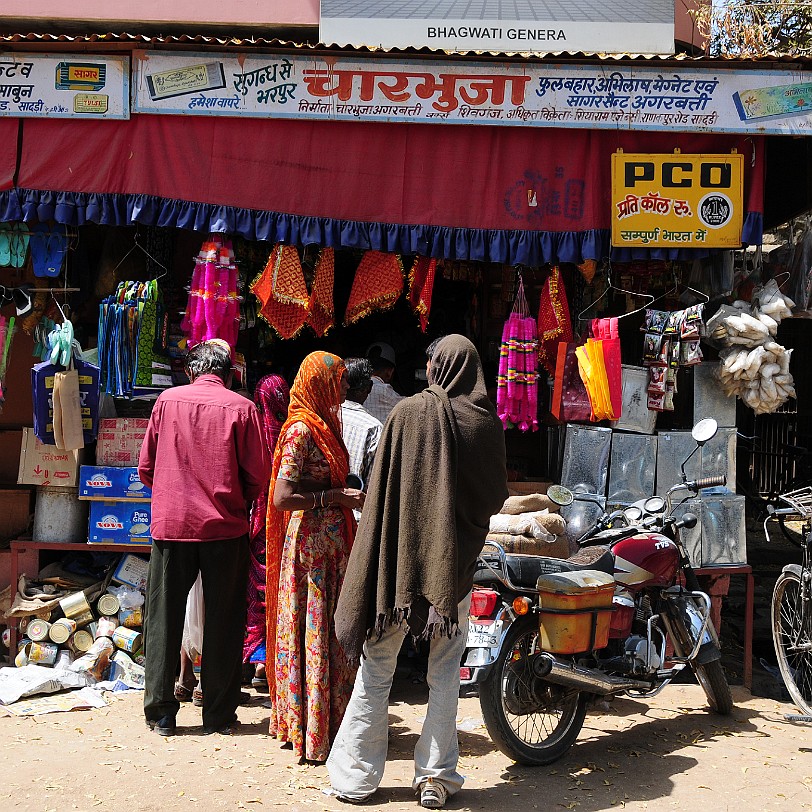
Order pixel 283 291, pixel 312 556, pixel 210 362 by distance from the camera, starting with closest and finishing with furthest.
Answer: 1. pixel 312 556
2. pixel 210 362
3. pixel 283 291

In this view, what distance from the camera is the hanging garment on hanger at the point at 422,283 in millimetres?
5996

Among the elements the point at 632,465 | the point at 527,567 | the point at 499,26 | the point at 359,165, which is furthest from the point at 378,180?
the point at 527,567

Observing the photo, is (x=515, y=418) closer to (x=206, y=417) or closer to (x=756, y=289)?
(x=756, y=289)

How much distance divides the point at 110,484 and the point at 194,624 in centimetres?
115

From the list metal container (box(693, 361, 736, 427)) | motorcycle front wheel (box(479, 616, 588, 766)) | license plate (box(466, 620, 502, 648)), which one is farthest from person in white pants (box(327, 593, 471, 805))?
metal container (box(693, 361, 736, 427))

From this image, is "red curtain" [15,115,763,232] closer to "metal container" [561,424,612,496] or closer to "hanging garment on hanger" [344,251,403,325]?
"hanging garment on hanger" [344,251,403,325]

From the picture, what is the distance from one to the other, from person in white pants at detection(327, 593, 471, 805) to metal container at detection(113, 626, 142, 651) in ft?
6.99

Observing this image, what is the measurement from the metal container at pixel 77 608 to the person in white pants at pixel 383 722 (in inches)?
94.1

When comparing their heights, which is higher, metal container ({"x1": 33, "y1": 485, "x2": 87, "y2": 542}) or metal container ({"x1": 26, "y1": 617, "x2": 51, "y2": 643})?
metal container ({"x1": 33, "y1": 485, "x2": 87, "y2": 542})

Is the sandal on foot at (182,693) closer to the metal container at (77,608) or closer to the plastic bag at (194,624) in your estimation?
the plastic bag at (194,624)

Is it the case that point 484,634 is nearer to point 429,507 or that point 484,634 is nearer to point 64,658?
point 429,507

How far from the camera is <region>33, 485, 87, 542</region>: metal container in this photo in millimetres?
5684

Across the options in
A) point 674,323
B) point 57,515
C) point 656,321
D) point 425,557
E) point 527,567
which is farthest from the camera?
point 656,321

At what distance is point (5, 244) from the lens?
18.7 ft
